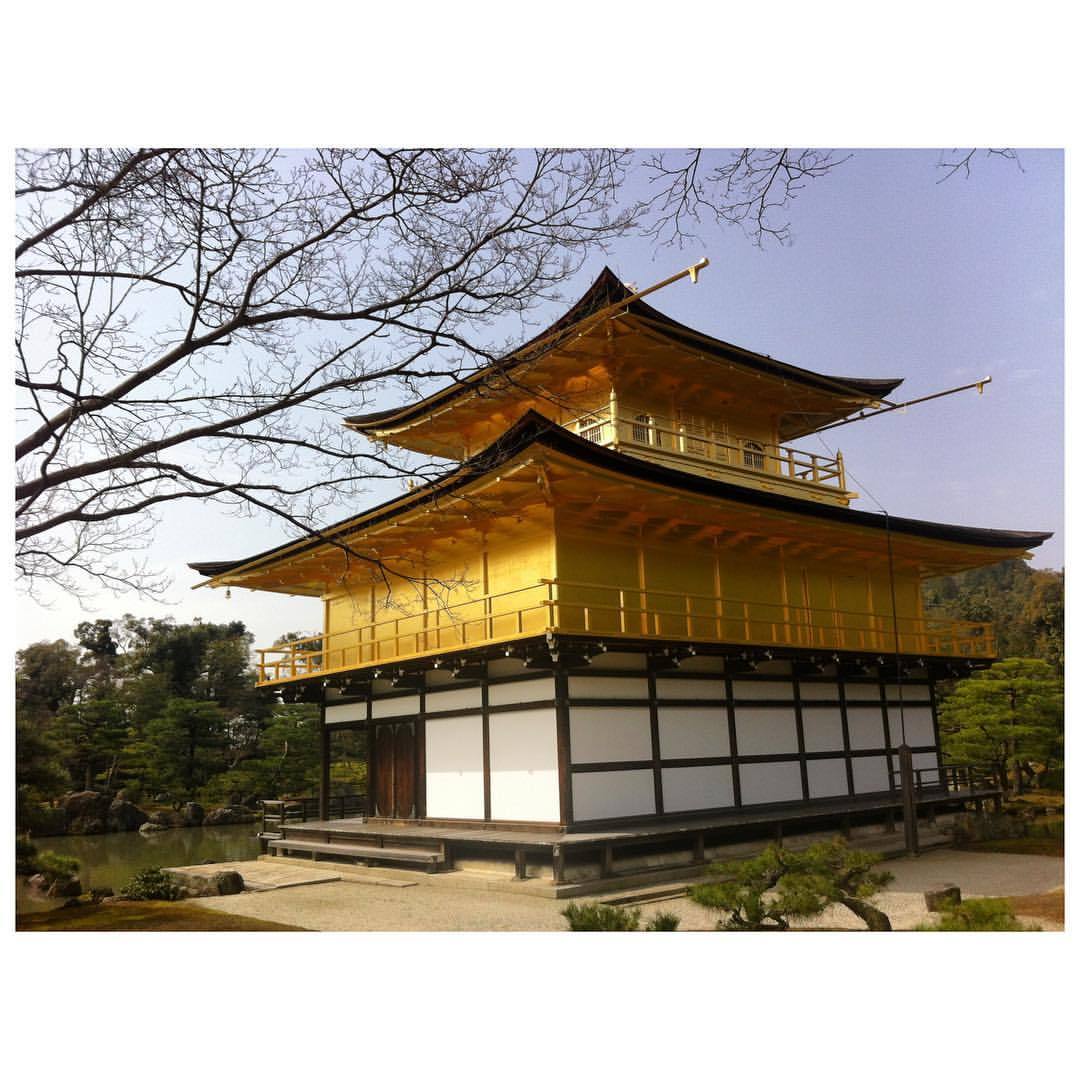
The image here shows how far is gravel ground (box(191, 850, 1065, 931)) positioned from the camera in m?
7.32

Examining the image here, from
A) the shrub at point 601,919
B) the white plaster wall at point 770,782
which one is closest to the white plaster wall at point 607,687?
the white plaster wall at point 770,782

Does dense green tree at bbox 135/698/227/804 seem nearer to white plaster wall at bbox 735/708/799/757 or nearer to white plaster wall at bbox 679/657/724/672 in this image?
white plaster wall at bbox 679/657/724/672

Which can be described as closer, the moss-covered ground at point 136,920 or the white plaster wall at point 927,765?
the moss-covered ground at point 136,920

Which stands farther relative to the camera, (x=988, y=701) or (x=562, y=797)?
(x=988, y=701)

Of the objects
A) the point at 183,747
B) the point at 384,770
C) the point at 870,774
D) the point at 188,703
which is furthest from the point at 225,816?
the point at 870,774

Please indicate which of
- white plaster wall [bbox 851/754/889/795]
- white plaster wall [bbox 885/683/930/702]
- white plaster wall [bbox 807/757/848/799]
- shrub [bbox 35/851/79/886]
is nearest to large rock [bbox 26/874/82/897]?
shrub [bbox 35/851/79/886]

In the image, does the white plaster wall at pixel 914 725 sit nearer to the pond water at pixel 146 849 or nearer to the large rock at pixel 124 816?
the pond water at pixel 146 849

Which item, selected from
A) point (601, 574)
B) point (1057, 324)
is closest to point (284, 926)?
point (601, 574)

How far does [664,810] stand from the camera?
9.51m

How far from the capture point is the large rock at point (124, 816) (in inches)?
649

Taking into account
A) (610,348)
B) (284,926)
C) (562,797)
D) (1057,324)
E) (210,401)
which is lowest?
(284,926)

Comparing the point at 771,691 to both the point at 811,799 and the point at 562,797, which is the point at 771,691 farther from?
the point at 562,797

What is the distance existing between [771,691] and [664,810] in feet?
8.30

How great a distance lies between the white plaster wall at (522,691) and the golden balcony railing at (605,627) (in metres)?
0.57
